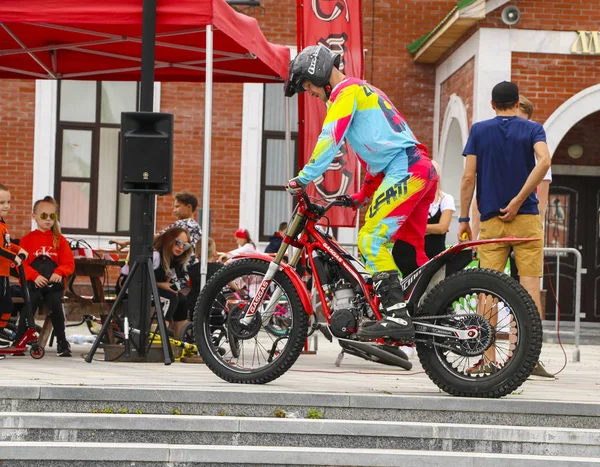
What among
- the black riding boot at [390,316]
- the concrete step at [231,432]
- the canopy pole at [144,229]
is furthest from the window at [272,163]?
the concrete step at [231,432]

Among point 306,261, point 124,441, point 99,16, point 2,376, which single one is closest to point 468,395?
point 306,261

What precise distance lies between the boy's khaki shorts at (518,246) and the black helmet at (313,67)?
5.54 ft

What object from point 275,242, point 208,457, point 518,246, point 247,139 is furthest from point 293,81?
point 247,139

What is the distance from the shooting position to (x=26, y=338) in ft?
29.0

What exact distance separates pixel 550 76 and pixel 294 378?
8.80 metres

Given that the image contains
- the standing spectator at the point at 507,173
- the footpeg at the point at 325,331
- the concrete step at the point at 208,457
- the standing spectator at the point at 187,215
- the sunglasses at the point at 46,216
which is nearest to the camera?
the concrete step at the point at 208,457

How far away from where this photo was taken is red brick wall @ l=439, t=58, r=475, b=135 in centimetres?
1535

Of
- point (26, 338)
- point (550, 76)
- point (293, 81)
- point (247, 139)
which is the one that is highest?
point (550, 76)

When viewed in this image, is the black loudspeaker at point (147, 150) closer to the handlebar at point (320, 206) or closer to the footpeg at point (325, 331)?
the footpeg at point (325, 331)

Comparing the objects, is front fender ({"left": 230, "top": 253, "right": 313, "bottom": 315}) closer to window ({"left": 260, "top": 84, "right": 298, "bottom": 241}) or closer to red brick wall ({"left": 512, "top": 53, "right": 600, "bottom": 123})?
red brick wall ({"left": 512, "top": 53, "right": 600, "bottom": 123})

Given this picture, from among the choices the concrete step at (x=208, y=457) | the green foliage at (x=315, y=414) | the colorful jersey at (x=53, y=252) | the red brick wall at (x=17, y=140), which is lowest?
the concrete step at (x=208, y=457)

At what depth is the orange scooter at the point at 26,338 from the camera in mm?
8508

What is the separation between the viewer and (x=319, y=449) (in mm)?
5340

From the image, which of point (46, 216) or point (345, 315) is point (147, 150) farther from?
point (345, 315)
